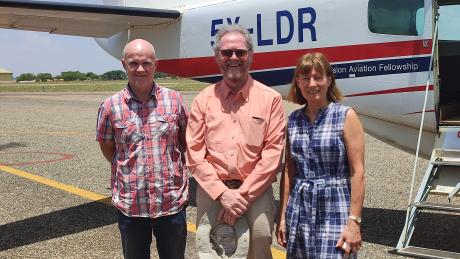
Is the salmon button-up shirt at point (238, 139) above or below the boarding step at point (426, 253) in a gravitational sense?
above

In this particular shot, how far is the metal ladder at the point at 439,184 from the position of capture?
371cm

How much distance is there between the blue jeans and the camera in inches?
121

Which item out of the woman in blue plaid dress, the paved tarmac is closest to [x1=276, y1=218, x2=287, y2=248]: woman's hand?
the woman in blue plaid dress

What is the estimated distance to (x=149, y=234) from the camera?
3168 mm

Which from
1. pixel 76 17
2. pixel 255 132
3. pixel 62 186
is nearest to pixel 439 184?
pixel 255 132

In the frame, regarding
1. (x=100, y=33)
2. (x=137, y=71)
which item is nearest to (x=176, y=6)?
(x=100, y=33)

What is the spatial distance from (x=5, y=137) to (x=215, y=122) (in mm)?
12512

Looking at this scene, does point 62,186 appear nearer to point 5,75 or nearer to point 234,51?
point 234,51

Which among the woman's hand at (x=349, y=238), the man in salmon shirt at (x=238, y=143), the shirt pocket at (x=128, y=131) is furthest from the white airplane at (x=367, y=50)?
the shirt pocket at (x=128, y=131)

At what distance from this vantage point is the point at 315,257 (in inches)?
109

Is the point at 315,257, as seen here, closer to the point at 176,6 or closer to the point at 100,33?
the point at 176,6

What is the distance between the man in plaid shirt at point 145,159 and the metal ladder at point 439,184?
1759 millimetres

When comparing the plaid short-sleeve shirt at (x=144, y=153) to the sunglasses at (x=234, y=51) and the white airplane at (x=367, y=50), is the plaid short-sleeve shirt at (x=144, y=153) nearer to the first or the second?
the sunglasses at (x=234, y=51)

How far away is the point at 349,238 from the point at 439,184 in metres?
2.05
